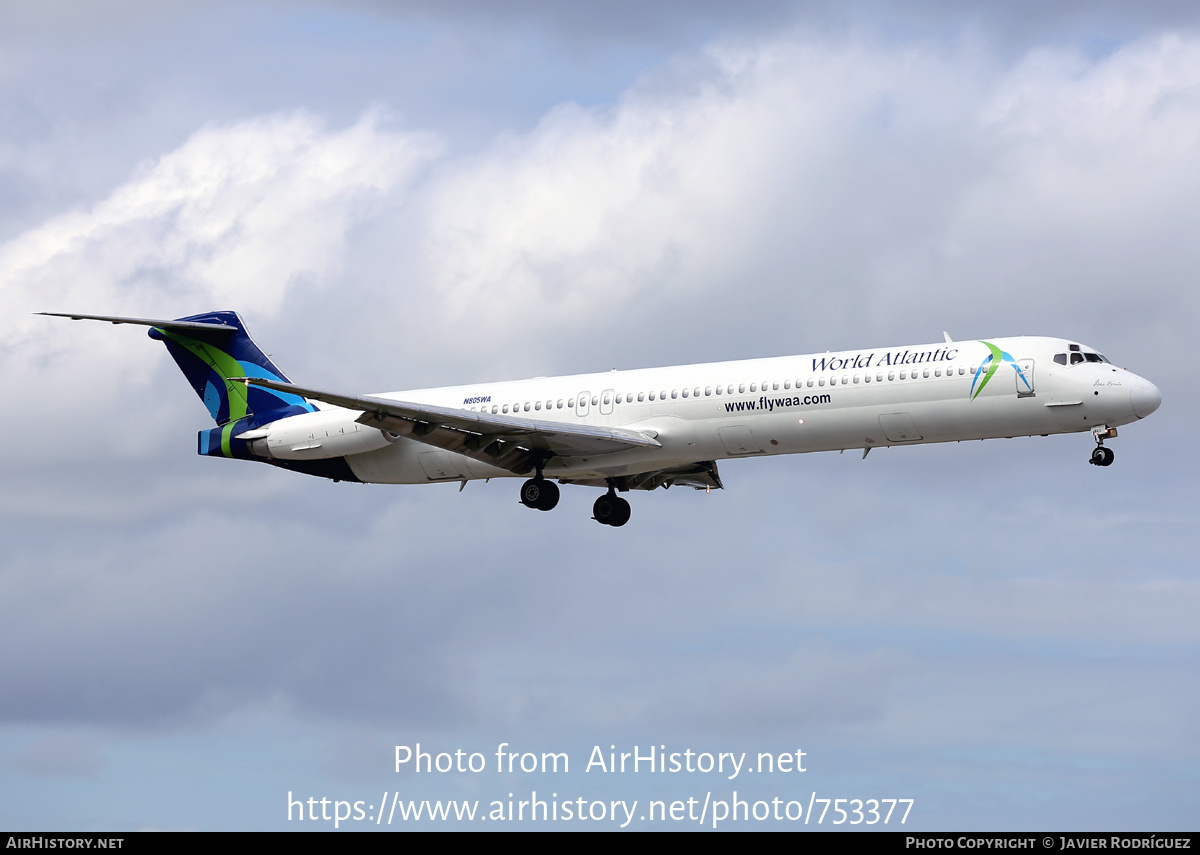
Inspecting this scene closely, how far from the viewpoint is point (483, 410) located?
145 ft

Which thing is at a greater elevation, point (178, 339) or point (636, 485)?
point (178, 339)

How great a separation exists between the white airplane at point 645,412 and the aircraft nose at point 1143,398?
4 cm

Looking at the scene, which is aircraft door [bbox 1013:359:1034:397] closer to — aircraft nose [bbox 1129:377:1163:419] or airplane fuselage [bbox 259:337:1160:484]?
airplane fuselage [bbox 259:337:1160:484]

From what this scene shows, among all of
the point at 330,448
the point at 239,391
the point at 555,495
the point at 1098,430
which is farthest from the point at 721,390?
the point at 239,391

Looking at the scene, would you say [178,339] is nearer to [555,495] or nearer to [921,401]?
[555,495]

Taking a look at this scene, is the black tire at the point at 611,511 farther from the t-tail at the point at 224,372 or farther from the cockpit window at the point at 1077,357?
the cockpit window at the point at 1077,357

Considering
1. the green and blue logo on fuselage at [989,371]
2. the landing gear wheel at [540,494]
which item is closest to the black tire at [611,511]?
the landing gear wheel at [540,494]

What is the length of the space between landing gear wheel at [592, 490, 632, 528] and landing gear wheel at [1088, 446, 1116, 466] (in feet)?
50.1

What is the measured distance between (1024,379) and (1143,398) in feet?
9.18

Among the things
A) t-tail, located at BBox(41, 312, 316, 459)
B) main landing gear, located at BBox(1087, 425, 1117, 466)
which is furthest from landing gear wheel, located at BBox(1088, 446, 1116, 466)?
t-tail, located at BBox(41, 312, 316, 459)

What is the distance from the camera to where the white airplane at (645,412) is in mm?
37125

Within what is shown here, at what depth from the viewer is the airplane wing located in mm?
39625

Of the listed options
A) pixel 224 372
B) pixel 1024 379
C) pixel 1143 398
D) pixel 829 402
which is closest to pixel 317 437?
pixel 224 372
